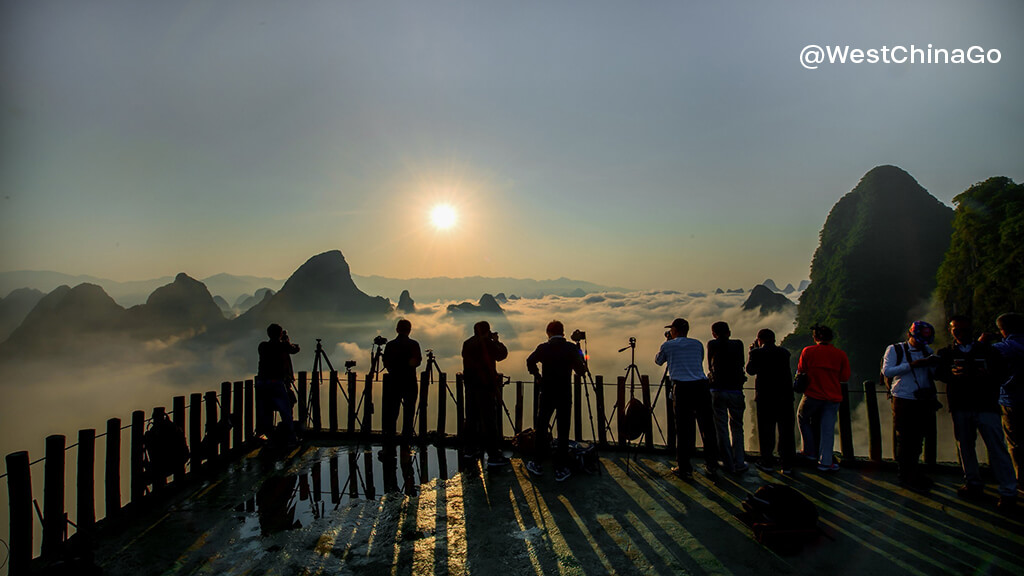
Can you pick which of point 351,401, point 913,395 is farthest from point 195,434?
point 913,395

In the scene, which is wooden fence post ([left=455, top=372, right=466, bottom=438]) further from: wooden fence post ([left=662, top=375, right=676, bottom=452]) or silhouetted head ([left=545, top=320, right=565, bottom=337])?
wooden fence post ([left=662, top=375, right=676, bottom=452])

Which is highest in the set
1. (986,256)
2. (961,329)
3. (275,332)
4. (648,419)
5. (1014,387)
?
(986,256)

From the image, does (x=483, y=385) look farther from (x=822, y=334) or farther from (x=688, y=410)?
(x=822, y=334)

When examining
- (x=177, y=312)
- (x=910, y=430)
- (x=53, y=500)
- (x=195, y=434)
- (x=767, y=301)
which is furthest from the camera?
(x=177, y=312)

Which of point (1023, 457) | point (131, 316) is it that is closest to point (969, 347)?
point (1023, 457)

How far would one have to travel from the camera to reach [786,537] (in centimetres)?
525

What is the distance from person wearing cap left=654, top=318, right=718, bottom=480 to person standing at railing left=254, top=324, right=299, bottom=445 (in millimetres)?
6575

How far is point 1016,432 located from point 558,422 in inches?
222

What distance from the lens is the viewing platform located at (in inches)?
197

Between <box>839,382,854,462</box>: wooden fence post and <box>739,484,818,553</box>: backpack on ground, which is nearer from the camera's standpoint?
<box>739,484,818,553</box>: backpack on ground

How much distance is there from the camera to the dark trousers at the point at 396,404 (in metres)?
8.82

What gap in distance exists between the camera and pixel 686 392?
730 cm

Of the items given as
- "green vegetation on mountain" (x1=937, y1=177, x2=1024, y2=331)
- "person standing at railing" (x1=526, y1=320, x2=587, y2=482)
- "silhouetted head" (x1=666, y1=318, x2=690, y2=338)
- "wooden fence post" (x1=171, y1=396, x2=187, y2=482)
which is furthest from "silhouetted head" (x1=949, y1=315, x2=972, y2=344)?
"green vegetation on mountain" (x1=937, y1=177, x2=1024, y2=331)

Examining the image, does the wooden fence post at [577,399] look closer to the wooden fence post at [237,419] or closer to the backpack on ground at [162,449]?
the backpack on ground at [162,449]
